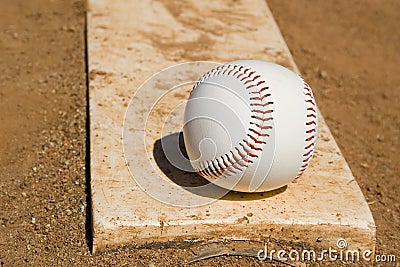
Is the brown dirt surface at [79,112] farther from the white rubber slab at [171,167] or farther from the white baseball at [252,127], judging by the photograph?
the white baseball at [252,127]

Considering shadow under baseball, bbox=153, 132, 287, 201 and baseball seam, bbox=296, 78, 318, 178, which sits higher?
baseball seam, bbox=296, 78, 318, 178

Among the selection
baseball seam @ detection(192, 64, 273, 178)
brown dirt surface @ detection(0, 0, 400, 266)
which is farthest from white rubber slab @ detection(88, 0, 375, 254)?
baseball seam @ detection(192, 64, 273, 178)

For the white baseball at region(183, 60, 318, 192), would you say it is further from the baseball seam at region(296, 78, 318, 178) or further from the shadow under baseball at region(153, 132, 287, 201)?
the shadow under baseball at region(153, 132, 287, 201)

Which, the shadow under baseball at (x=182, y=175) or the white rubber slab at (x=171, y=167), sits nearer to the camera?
the white rubber slab at (x=171, y=167)

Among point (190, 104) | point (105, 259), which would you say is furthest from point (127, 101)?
point (105, 259)

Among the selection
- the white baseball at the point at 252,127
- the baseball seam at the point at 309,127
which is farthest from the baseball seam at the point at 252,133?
the baseball seam at the point at 309,127

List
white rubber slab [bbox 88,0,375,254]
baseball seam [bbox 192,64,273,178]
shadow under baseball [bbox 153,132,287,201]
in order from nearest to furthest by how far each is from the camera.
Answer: baseball seam [bbox 192,64,273,178] < white rubber slab [bbox 88,0,375,254] < shadow under baseball [bbox 153,132,287,201]

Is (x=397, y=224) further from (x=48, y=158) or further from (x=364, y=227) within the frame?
(x=48, y=158)
